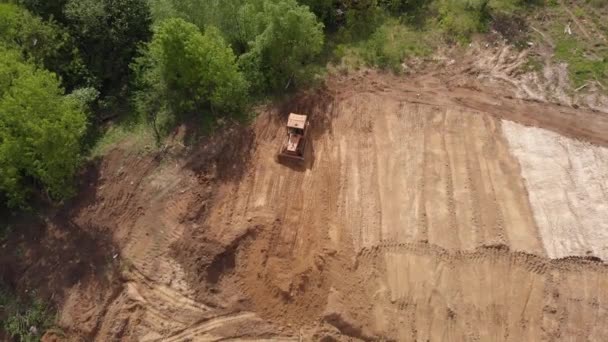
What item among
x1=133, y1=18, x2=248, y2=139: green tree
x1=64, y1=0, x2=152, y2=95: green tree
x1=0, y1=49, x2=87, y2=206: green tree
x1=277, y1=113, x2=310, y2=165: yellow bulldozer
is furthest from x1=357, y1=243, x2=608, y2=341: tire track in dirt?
x1=64, y1=0, x2=152, y2=95: green tree

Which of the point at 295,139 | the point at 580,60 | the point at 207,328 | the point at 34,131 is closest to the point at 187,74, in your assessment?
the point at 295,139

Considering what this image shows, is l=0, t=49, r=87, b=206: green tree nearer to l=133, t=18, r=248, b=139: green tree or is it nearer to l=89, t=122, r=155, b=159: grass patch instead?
l=89, t=122, r=155, b=159: grass patch

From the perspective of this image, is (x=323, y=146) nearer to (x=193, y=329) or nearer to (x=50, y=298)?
(x=193, y=329)

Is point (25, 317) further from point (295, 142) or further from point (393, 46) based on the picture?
point (393, 46)

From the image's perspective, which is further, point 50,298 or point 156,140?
point 156,140

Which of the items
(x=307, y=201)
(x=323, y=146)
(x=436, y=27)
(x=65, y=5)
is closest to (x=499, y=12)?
(x=436, y=27)

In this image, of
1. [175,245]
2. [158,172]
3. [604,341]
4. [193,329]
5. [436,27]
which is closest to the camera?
[604,341]

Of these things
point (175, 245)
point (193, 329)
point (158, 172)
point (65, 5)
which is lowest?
point (193, 329)
